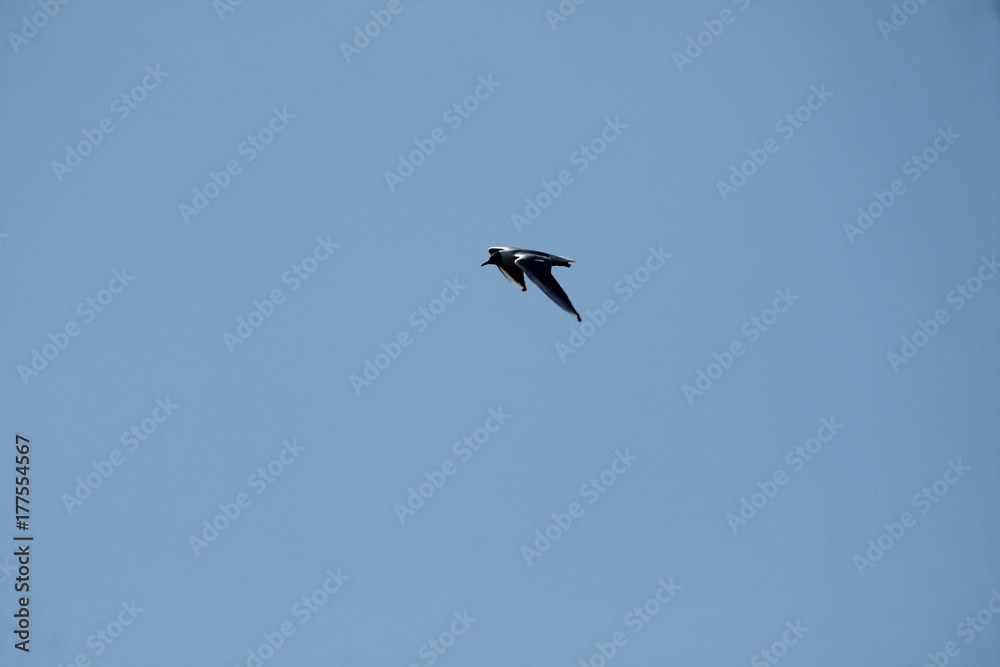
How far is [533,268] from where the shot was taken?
3098 centimetres

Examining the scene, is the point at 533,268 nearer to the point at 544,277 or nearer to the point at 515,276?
the point at 544,277

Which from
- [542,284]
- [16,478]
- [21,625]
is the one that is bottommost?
[21,625]

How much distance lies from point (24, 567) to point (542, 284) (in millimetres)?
27131

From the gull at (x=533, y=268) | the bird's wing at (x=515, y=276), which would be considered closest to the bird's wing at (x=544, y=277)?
the gull at (x=533, y=268)

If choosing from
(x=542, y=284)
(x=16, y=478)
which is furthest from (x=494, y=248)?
(x=16, y=478)

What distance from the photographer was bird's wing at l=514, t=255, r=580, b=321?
29.6 meters

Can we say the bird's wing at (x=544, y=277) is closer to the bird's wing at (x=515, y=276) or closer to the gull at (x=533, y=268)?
the gull at (x=533, y=268)

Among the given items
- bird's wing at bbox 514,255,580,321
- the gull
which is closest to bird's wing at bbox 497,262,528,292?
the gull

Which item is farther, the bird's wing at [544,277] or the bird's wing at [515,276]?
the bird's wing at [515,276]

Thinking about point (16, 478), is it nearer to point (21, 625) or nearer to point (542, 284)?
point (21, 625)

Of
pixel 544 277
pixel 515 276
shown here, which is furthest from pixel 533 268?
pixel 515 276

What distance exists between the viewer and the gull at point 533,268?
29766mm

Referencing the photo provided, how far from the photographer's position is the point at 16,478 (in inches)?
1881

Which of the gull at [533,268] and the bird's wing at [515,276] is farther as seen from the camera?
the bird's wing at [515,276]
